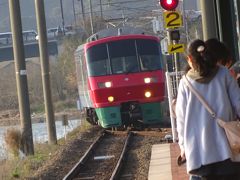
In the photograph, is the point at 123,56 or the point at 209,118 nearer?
Answer: the point at 209,118

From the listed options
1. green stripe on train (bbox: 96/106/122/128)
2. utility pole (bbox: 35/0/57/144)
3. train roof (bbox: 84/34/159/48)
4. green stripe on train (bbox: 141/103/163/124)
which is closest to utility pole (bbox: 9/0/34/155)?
utility pole (bbox: 35/0/57/144)

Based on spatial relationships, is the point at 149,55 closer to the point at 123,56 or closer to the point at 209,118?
the point at 123,56

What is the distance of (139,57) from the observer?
25156 millimetres

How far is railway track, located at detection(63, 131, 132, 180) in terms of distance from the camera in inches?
617

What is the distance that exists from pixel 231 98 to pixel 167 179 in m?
5.90

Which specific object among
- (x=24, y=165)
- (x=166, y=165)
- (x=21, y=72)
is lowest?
(x=24, y=165)

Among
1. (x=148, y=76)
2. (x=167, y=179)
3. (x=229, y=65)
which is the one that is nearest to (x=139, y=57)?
(x=148, y=76)

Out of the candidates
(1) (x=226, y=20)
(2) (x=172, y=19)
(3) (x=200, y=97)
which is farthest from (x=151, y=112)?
(3) (x=200, y=97)

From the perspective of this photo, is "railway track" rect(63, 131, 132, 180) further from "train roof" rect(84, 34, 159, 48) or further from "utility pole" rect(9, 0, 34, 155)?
"train roof" rect(84, 34, 159, 48)

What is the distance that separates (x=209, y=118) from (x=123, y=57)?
62.6 feet

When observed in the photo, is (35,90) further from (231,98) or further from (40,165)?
(231,98)

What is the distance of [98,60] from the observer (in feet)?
82.2

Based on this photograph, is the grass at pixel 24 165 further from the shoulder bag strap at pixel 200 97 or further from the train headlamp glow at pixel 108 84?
the shoulder bag strap at pixel 200 97

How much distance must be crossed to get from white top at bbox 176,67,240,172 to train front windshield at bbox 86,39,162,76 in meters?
18.6
